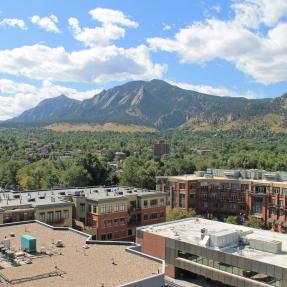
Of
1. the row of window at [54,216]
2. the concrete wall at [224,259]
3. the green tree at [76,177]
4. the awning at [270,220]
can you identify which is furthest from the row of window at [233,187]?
the concrete wall at [224,259]

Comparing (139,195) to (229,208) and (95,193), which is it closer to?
(95,193)

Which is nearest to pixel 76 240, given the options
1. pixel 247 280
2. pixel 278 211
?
pixel 247 280

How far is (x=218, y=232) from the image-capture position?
51.0m

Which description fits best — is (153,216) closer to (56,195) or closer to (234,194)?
(56,195)

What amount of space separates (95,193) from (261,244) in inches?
1291

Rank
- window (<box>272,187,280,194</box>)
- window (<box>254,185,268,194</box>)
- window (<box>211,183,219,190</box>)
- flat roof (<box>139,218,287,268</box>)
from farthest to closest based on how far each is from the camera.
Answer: window (<box>211,183,219,190</box>), window (<box>254,185,268,194</box>), window (<box>272,187,280,194</box>), flat roof (<box>139,218,287,268</box>)

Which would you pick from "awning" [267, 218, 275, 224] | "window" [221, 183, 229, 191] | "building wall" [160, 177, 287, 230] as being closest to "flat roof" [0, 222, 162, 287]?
"awning" [267, 218, 275, 224]

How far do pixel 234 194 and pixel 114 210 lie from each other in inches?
1636

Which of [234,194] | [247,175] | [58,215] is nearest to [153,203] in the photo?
[58,215]

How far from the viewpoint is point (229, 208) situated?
103875 mm

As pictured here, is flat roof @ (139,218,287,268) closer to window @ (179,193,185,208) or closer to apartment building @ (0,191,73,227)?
apartment building @ (0,191,73,227)

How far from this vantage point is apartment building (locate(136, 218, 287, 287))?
44.5 m

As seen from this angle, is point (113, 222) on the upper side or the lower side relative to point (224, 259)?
lower

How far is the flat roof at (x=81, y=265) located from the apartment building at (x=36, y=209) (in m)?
14.2
